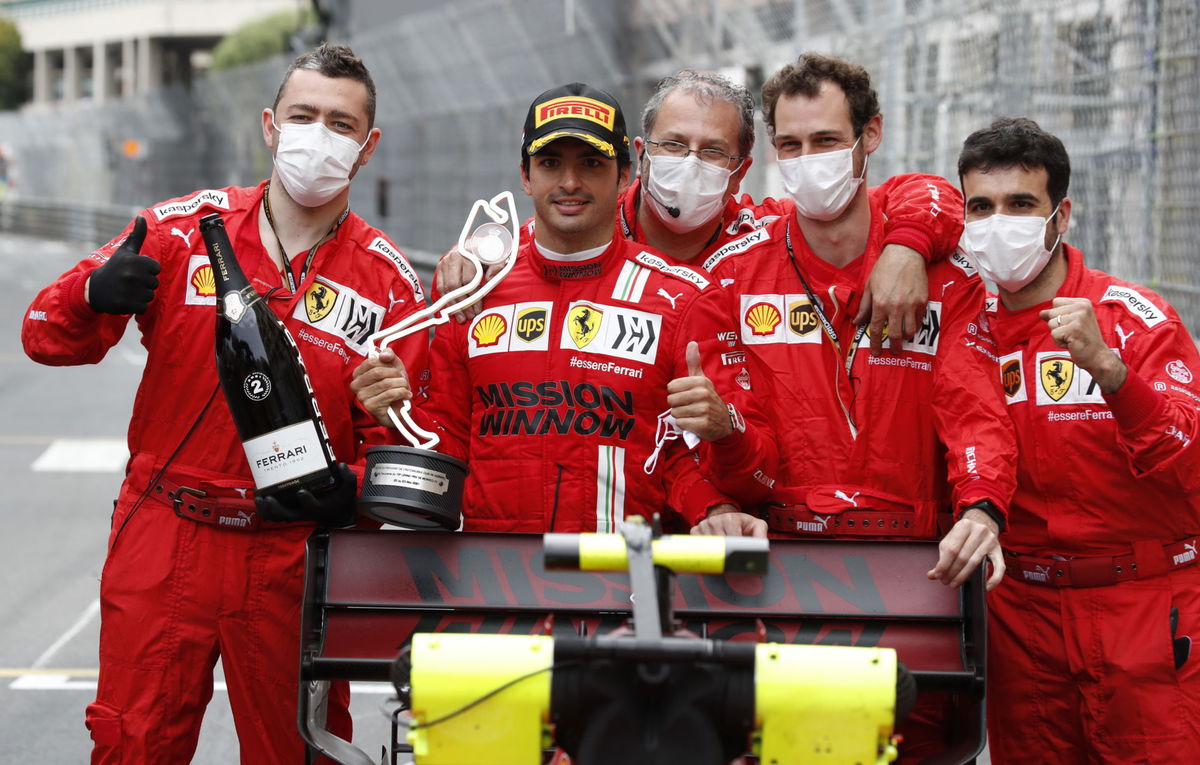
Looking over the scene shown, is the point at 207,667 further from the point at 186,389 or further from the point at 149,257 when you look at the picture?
the point at 149,257

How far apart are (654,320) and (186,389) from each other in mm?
1398

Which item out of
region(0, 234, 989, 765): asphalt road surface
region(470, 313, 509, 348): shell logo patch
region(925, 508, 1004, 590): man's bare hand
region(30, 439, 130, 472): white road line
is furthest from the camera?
region(30, 439, 130, 472): white road line

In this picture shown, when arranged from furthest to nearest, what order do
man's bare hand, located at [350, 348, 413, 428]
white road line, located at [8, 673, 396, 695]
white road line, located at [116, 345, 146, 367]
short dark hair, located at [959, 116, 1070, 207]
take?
white road line, located at [116, 345, 146, 367], white road line, located at [8, 673, 396, 695], short dark hair, located at [959, 116, 1070, 207], man's bare hand, located at [350, 348, 413, 428]

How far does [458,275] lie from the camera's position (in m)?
4.06

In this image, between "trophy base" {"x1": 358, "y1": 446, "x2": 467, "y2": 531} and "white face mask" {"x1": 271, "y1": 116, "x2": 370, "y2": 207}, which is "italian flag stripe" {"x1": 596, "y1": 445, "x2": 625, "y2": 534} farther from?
"white face mask" {"x1": 271, "y1": 116, "x2": 370, "y2": 207}

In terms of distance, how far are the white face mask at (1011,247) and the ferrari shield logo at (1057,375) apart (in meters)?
0.26

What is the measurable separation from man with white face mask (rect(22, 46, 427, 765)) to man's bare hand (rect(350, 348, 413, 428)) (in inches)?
13.9

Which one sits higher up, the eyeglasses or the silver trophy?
the eyeglasses

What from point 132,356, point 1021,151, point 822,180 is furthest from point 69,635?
point 132,356

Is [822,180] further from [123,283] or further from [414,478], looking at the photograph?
[123,283]

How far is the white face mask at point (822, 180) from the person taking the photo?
3.97 m

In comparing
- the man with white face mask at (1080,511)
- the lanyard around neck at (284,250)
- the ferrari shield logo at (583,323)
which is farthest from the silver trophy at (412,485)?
the man with white face mask at (1080,511)

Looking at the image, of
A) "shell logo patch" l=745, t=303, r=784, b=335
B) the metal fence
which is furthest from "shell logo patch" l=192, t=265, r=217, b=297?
the metal fence

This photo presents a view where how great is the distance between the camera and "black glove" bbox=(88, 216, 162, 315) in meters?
3.85
